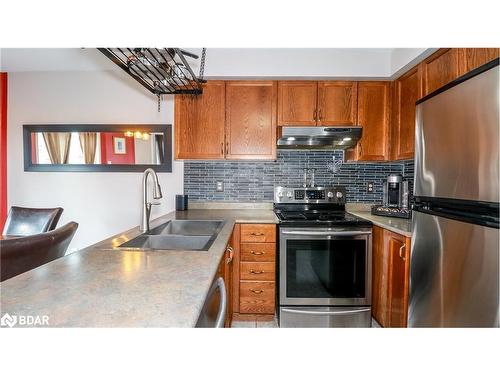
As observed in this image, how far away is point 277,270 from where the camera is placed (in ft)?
6.88

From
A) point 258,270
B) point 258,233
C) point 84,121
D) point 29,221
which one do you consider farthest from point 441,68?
point 29,221

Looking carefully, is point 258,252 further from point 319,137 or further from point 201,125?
point 201,125

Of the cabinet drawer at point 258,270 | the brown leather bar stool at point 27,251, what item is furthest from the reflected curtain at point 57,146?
the cabinet drawer at point 258,270

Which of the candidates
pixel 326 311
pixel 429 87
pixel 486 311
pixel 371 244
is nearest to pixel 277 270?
pixel 326 311

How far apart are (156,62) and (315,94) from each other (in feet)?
4.96

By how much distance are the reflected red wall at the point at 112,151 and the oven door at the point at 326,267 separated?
1.79 metres

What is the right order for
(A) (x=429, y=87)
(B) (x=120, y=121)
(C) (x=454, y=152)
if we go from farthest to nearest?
(B) (x=120, y=121) → (A) (x=429, y=87) → (C) (x=454, y=152)

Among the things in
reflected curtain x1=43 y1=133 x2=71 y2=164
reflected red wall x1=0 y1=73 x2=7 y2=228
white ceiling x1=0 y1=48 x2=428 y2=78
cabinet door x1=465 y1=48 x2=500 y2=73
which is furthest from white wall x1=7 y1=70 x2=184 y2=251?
cabinet door x1=465 y1=48 x2=500 y2=73

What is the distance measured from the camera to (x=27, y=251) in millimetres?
1116

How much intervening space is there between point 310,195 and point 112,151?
208 centimetres

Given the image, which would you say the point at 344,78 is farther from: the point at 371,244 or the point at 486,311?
the point at 486,311

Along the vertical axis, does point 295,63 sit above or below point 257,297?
above

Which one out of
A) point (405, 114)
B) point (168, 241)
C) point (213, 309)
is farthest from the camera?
point (405, 114)

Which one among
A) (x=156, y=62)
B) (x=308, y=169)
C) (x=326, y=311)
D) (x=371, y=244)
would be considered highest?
(x=156, y=62)
